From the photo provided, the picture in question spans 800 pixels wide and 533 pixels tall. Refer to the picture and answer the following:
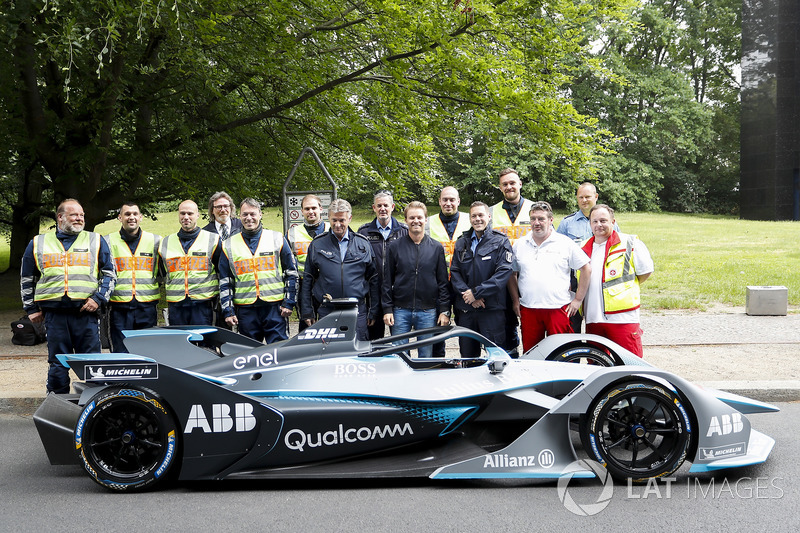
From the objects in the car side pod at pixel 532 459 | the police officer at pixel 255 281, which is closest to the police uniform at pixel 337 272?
the police officer at pixel 255 281

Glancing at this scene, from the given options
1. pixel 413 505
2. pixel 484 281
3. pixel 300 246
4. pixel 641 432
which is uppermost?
pixel 300 246

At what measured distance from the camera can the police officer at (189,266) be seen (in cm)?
707

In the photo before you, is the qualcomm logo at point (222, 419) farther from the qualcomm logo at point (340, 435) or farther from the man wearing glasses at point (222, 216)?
the man wearing glasses at point (222, 216)

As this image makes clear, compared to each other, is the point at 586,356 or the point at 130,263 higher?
the point at 130,263

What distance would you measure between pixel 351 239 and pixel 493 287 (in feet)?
4.72

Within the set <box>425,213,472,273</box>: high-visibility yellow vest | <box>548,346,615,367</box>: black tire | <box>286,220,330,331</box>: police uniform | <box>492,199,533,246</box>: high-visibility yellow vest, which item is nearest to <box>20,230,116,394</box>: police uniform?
<box>286,220,330,331</box>: police uniform

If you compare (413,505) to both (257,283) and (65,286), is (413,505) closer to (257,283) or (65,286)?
(257,283)

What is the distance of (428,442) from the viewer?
4.87m

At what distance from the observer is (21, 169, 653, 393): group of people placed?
6.64m

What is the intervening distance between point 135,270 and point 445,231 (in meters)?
3.17

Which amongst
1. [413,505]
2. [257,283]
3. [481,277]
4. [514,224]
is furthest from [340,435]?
[514,224]

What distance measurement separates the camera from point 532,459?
4656 mm

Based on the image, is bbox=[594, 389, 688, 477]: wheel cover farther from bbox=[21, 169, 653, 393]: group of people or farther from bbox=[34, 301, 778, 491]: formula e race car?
bbox=[21, 169, 653, 393]: group of people

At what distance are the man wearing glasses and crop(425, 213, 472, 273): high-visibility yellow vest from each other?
2.09 m
